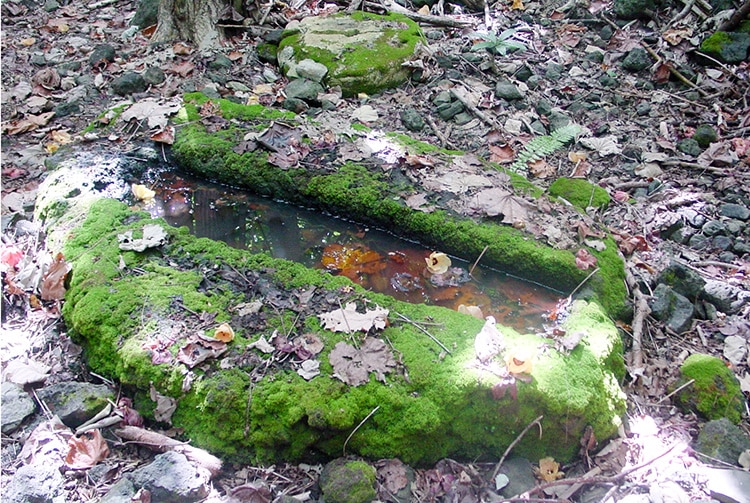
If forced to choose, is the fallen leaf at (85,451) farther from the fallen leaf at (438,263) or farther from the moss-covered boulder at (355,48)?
the moss-covered boulder at (355,48)

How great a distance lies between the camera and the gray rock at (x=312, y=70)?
627 cm

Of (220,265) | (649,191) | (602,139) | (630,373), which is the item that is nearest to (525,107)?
(602,139)

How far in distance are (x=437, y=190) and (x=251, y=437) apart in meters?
2.32

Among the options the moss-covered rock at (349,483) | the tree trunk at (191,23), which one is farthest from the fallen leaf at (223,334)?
the tree trunk at (191,23)

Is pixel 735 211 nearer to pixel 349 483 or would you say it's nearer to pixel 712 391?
pixel 712 391

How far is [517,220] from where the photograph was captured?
412 centimetres

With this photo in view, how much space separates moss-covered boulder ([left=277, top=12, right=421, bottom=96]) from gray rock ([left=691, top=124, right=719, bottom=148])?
304 cm

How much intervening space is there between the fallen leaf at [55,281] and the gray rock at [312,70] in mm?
3481

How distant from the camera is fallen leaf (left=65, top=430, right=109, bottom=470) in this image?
2871mm

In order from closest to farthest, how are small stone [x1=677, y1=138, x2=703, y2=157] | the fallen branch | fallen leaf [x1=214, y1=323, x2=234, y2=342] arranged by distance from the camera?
the fallen branch
fallen leaf [x1=214, y1=323, x2=234, y2=342]
small stone [x1=677, y1=138, x2=703, y2=157]

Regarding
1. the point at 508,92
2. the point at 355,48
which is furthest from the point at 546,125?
the point at 355,48

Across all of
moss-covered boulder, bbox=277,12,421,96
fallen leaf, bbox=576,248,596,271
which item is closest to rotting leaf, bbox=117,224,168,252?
fallen leaf, bbox=576,248,596,271

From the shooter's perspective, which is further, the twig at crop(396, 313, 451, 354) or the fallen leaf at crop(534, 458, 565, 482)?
the twig at crop(396, 313, 451, 354)

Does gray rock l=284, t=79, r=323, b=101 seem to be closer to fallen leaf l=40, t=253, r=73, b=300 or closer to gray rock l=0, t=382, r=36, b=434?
fallen leaf l=40, t=253, r=73, b=300
